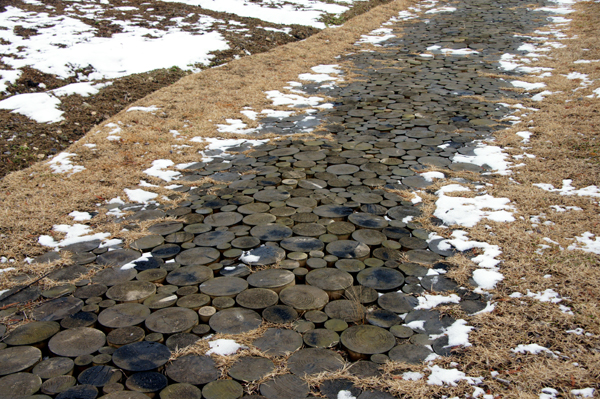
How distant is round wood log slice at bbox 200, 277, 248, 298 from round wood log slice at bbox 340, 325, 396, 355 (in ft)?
2.28

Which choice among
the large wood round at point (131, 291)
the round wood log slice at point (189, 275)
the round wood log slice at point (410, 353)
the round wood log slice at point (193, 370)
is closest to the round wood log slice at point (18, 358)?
the large wood round at point (131, 291)

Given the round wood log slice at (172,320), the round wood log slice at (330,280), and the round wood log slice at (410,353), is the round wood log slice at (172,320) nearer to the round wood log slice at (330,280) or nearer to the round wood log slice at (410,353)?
the round wood log slice at (330,280)

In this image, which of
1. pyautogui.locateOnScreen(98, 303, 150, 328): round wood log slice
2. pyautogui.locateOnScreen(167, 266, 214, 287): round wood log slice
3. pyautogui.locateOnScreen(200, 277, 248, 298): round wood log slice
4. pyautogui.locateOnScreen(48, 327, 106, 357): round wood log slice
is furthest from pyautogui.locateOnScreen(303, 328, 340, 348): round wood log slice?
pyautogui.locateOnScreen(48, 327, 106, 357): round wood log slice

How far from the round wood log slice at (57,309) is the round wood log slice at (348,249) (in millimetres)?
1539

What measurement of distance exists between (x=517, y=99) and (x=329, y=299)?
14.8ft

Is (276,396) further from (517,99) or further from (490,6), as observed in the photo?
(490,6)

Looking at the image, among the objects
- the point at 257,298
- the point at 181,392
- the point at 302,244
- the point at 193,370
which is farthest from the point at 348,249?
the point at 181,392

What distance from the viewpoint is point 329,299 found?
2.47 m

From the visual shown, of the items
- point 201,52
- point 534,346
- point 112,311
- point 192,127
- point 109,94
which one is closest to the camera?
point 534,346

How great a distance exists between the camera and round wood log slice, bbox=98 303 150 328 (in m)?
2.27

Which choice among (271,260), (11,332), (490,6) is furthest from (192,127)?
(490,6)

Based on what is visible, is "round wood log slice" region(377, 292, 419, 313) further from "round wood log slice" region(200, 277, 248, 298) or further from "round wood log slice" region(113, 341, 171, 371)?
"round wood log slice" region(113, 341, 171, 371)

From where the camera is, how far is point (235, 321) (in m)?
2.29

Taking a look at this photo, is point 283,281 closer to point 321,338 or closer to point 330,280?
point 330,280
